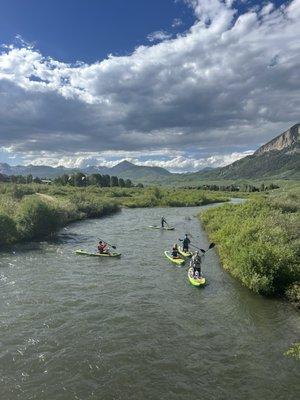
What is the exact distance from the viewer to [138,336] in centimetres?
2392

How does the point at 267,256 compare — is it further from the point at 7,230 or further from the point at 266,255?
the point at 7,230

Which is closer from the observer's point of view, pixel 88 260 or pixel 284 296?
pixel 284 296

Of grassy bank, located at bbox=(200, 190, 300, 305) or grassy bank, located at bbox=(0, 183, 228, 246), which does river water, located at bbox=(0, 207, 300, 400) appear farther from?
grassy bank, located at bbox=(0, 183, 228, 246)

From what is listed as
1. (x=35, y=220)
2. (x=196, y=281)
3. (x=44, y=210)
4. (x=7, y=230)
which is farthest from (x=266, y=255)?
(x=44, y=210)

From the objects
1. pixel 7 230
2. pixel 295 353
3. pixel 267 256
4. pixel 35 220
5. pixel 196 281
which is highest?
pixel 35 220

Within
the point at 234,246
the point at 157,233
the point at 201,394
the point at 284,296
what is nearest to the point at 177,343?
the point at 201,394

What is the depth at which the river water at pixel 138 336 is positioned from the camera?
61.7 feet

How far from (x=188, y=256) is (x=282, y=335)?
21.0 m

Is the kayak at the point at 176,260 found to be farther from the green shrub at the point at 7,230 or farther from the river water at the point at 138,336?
the green shrub at the point at 7,230

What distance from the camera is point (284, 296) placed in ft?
99.9

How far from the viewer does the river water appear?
1880 centimetres

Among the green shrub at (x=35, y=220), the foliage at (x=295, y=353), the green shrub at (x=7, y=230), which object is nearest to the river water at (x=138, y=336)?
the foliage at (x=295, y=353)

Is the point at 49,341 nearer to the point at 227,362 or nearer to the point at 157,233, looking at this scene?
the point at 227,362

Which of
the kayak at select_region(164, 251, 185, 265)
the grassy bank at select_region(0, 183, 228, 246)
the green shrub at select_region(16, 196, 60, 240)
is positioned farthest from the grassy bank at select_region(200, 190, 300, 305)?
the grassy bank at select_region(0, 183, 228, 246)
